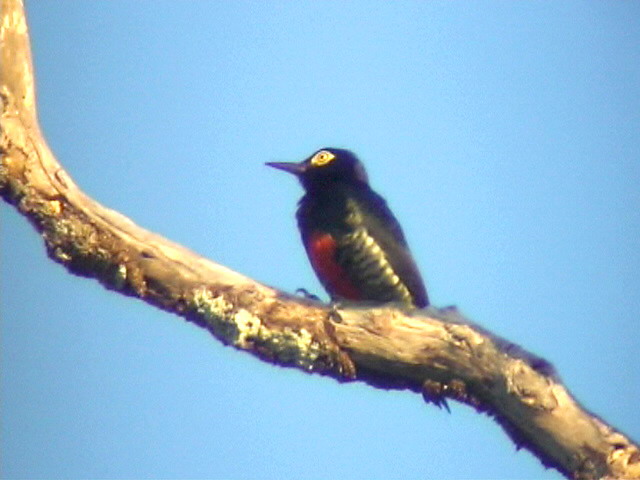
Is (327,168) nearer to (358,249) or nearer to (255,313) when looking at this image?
(358,249)

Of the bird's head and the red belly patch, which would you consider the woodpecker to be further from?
the bird's head

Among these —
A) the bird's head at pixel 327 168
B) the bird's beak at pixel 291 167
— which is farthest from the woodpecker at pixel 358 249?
the bird's beak at pixel 291 167

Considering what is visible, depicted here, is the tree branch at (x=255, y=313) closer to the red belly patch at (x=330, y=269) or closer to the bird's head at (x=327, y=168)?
the red belly patch at (x=330, y=269)

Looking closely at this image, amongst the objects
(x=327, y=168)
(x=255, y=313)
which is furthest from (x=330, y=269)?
(x=255, y=313)

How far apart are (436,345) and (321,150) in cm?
349

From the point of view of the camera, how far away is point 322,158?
8383 millimetres

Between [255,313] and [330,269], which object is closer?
[255,313]

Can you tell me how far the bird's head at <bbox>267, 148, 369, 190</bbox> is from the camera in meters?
8.21

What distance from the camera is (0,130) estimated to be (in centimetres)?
552

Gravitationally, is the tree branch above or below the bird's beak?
below

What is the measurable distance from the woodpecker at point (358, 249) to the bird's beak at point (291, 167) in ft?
1.13

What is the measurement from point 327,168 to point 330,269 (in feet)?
3.42

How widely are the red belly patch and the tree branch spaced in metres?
2.00

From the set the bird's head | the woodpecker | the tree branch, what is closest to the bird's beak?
the bird's head
